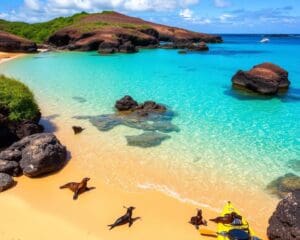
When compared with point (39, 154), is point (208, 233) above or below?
below

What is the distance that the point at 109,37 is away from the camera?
74062 mm

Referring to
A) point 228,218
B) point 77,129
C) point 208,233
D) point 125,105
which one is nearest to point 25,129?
A: point 77,129

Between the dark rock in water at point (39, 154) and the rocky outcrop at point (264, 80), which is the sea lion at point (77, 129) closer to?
the dark rock in water at point (39, 154)

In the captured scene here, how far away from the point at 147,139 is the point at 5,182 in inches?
294

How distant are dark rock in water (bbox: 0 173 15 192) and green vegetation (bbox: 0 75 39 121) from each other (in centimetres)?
415

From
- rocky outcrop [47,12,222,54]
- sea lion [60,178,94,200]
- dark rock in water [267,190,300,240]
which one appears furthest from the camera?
rocky outcrop [47,12,222,54]

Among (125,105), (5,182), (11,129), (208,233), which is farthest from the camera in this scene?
(125,105)

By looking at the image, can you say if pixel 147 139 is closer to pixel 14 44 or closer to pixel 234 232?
pixel 234 232

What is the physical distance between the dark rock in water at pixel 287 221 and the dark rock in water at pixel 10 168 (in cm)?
988

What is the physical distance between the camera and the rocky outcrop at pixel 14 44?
211ft

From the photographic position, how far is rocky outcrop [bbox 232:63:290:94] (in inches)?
1170

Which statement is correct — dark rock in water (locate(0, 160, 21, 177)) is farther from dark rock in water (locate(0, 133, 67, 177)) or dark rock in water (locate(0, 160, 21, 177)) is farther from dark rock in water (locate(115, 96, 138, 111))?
dark rock in water (locate(115, 96, 138, 111))

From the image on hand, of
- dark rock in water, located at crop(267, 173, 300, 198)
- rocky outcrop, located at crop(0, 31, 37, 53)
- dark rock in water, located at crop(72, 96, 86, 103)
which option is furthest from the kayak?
rocky outcrop, located at crop(0, 31, 37, 53)

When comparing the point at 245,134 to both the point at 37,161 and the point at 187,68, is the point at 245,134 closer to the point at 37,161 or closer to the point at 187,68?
the point at 37,161
